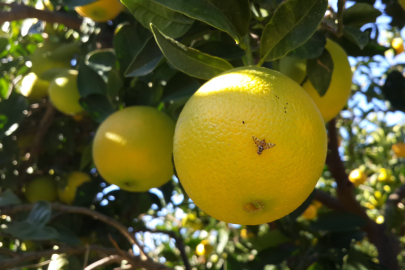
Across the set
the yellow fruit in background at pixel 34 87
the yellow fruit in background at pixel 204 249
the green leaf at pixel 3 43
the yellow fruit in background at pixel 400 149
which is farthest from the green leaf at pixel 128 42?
the yellow fruit in background at pixel 400 149

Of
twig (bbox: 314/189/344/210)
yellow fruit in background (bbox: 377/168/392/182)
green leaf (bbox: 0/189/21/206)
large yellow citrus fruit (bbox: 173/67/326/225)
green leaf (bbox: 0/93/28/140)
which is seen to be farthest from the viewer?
yellow fruit in background (bbox: 377/168/392/182)

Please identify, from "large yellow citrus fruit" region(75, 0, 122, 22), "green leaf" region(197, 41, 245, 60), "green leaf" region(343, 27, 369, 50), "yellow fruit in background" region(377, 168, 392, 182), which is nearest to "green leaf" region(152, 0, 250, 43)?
"green leaf" region(197, 41, 245, 60)

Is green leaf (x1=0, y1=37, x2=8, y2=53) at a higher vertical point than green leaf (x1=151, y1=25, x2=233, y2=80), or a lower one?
lower

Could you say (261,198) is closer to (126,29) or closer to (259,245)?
(126,29)

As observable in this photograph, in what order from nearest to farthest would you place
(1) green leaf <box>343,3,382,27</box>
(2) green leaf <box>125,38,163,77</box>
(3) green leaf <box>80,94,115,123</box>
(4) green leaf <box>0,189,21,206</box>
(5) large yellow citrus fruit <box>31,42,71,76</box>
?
(2) green leaf <box>125,38,163,77</box> < (1) green leaf <box>343,3,382,27</box> < (4) green leaf <box>0,189,21,206</box> < (3) green leaf <box>80,94,115,123</box> < (5) large yellow citrus fruit <box>31,42,71,76</box>

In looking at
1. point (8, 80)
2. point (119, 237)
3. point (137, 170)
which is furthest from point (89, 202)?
point (8, 80)

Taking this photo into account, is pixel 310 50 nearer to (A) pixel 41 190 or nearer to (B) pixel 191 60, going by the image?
(B) pixel 191 60

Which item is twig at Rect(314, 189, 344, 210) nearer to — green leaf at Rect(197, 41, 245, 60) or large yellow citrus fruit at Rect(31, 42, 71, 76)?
green leaf at Rect(197, 41, 245, 60)
